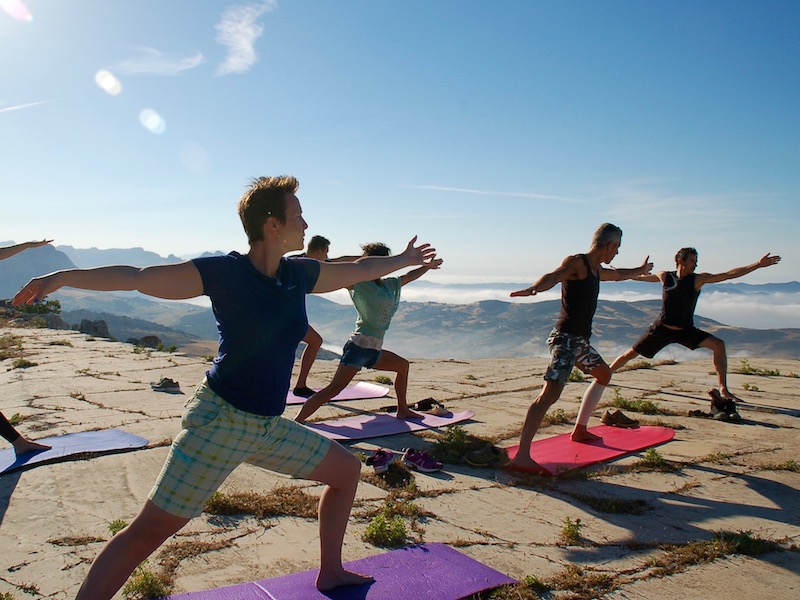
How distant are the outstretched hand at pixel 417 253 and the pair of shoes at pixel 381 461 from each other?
7.00 ft

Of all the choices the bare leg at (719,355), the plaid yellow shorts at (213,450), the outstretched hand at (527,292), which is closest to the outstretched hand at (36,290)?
the plaid yellow shorts at (213,450)

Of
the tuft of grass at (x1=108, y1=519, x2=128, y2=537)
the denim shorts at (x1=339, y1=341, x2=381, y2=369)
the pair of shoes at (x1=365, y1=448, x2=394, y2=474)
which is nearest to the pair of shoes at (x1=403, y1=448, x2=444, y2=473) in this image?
the pair of shoes at (x1=365, y1=448, x2=394, y2=474)

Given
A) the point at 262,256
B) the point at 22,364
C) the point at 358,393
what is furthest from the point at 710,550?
the point at 22,364

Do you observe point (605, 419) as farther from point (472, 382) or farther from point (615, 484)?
point (472, 382)

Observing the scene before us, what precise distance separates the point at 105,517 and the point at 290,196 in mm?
2633

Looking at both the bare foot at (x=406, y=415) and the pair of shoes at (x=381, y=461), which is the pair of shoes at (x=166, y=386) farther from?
the pair of shoes at (x=381, y=461)

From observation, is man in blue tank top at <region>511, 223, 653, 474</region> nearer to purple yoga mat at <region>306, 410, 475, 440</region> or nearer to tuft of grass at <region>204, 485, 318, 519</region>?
purple yoga mat at <region>306, 410, 475, 440</region>

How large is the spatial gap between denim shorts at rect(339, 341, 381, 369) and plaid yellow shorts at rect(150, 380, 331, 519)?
375 centimetres

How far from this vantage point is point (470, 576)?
3223 mm

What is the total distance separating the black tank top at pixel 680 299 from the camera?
8484mm

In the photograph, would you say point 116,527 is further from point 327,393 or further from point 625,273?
point 625,273

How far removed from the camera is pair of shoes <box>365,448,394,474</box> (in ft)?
16.2

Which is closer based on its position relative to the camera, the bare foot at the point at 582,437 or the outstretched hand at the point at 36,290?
the outstretched hand at the point at 36,290

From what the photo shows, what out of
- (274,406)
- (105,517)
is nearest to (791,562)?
(274,406)
